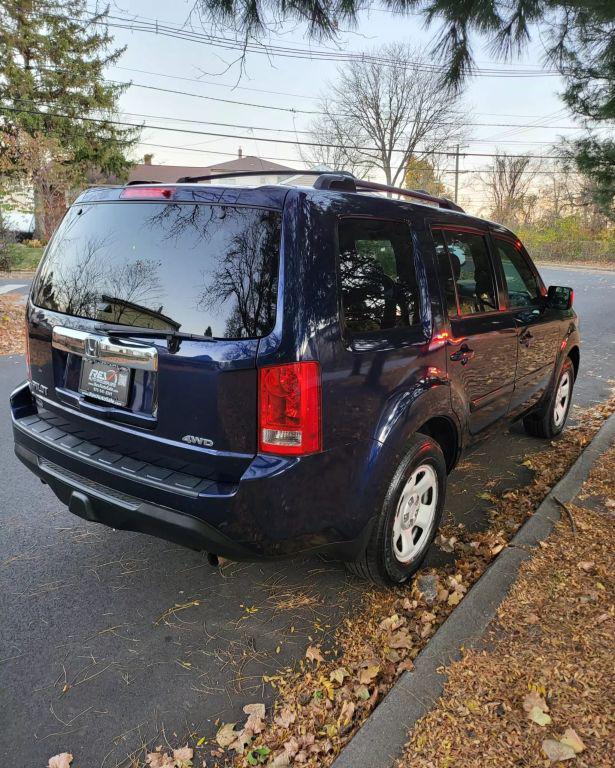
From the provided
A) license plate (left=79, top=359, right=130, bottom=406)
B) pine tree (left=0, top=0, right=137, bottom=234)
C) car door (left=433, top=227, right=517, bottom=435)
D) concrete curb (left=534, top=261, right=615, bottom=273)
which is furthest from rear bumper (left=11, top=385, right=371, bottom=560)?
concrete curb (left=534, top=261, right=615, bottom=273)

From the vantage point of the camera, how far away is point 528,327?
414 centimetres

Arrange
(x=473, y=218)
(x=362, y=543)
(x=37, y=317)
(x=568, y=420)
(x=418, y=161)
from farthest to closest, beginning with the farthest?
(x=418, y=161)
(x=568, y=420)
(x=473, y=218)
(x=37, y=317)
(x=362, y=543)

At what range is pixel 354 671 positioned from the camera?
2.39 metres

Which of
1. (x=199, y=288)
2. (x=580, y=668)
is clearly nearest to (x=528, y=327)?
(x=580, y=668)

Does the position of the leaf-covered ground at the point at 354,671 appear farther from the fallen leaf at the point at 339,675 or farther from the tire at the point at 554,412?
the tire at the point at 554,412

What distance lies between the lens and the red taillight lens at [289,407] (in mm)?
2156

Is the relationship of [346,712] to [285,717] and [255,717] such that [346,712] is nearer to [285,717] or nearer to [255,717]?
[285,717]

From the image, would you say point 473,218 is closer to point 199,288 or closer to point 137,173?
point 199,288

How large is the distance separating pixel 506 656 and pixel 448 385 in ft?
4.43

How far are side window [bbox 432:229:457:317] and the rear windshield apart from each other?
1.25 metres

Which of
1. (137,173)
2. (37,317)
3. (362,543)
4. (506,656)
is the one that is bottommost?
(506,656)

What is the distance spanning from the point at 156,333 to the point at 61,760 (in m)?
1.62

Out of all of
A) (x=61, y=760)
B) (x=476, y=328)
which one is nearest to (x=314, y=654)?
(x=61, y=760)

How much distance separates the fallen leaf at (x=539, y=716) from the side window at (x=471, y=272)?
6.66 ft
